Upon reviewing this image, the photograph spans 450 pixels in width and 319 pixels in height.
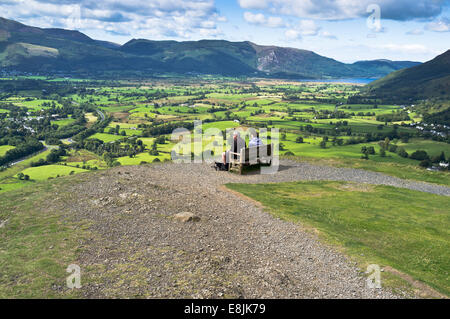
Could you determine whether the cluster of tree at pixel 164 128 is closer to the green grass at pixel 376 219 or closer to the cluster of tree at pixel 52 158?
the cluster of tree at pixel 52 158

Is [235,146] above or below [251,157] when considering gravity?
above

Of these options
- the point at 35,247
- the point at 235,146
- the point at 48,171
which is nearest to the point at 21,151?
the point at 48,171

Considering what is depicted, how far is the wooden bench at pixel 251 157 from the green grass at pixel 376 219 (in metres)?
4.89

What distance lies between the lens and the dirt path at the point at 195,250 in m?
14.7

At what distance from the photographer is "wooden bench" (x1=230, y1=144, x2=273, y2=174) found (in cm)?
3766

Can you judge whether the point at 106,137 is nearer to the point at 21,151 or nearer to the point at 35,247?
the point at 21,151

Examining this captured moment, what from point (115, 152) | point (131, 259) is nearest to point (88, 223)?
point (131, 259)

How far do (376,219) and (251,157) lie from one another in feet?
56.0

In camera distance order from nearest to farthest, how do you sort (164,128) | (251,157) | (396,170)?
(251,157) < (396,170) < (164,128)

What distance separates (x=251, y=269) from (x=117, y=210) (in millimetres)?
12469

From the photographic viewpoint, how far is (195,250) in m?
18.1

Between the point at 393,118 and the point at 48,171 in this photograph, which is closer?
the point at 48,171

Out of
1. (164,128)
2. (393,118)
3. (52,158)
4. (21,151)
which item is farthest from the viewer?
(393,118)
